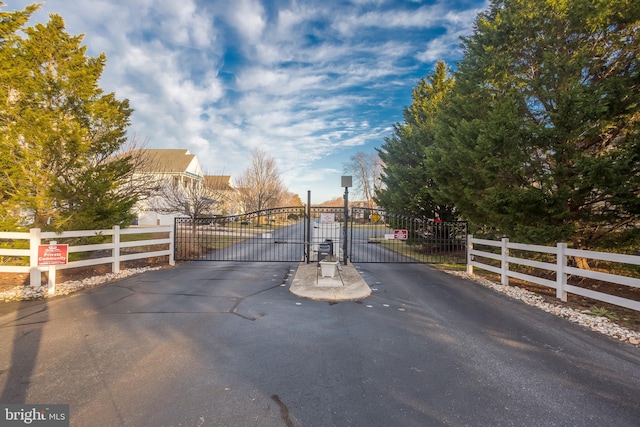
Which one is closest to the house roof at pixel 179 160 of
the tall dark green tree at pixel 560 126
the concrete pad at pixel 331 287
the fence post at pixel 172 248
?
the fence post at pixel 172 248

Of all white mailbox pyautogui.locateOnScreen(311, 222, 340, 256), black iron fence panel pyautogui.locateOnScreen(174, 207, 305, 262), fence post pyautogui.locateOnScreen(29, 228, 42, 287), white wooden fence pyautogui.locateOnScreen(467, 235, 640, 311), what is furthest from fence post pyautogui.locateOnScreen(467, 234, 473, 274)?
fence post pyautogui.locateOnScreen(29, 228, 42, 287)

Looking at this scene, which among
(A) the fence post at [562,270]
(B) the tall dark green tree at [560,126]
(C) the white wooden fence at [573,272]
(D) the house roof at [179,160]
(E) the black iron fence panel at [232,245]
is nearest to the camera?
(C) the white wooden fence at [573,272]

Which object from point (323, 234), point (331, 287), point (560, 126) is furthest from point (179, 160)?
point (560, 126)

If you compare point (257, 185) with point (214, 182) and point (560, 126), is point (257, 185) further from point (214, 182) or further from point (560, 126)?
point (560, 126)

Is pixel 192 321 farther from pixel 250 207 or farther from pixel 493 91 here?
pixel 250 207

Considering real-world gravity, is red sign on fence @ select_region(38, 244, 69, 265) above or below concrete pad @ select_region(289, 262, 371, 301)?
above

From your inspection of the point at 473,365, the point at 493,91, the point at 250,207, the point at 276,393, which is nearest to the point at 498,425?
the point at 473,365

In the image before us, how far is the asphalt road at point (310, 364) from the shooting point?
2.37 m

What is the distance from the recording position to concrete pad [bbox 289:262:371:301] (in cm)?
584

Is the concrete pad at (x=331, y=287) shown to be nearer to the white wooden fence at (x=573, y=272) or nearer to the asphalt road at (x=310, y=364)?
the asphalt road at (x=310, y=364)

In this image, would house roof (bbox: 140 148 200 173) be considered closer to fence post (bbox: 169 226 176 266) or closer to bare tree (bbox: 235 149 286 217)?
bare tree (bbox: 235 149 286 217)

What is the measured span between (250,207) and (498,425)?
86.2ft

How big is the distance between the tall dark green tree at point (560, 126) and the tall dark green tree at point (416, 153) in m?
4.41

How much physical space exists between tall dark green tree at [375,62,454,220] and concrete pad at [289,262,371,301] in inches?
275
